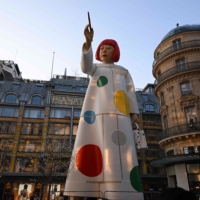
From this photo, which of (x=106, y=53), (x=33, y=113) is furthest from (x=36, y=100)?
(x=106, y=53)

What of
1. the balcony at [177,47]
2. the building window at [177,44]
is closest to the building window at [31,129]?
the balcony at [177,47]

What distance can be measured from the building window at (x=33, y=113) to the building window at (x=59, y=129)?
246 centimetres

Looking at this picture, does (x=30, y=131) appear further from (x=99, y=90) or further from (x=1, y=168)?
(x=99, y=90)

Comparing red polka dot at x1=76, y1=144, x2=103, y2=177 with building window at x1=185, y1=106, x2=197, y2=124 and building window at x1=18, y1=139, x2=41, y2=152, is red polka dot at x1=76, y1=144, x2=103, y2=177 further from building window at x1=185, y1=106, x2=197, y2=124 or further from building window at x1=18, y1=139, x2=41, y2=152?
building window at x1=18, y1=139, x2=41, y2=152

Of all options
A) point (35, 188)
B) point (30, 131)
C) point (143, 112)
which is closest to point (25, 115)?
point (30, 131)

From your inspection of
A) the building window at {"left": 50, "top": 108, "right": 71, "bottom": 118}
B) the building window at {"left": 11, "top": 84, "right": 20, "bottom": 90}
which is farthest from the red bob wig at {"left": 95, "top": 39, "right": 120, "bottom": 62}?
the building window at {"left": 11, "top": 84, "right": 20, "bottom": 90}

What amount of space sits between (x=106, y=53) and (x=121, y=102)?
160cm

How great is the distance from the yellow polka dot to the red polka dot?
1125 millimetres

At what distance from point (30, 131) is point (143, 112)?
17.9m

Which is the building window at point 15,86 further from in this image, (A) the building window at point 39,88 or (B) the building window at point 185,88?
(B) the building window at point 185,88

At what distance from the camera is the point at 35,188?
84.9ft

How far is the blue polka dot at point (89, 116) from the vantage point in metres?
5.09

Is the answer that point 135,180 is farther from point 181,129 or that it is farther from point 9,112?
point 9,112

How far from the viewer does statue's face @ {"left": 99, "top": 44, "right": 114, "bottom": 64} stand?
597 cm
